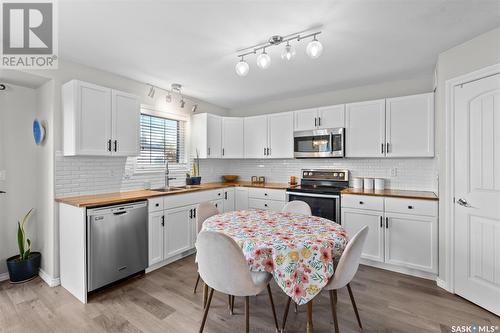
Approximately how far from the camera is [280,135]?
423 centimetres

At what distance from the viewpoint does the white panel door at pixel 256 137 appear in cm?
441

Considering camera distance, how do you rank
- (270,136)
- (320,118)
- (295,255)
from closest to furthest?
(295,255) < (320,118) < (270,136)

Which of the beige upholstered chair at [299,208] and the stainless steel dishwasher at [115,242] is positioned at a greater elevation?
the beige upholstered chair at [299,208]

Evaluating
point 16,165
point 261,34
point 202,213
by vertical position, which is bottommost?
point 202,213

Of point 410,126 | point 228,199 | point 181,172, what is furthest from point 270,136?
point 410,126

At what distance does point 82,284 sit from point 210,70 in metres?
2.75

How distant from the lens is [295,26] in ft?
6.76

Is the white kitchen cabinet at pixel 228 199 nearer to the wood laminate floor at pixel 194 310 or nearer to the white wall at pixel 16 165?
the wood laminate floor at pixel 194 310

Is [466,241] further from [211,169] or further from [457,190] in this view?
[211,169]

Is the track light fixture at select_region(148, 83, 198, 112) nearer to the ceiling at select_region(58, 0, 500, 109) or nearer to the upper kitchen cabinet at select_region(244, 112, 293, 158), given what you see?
the ceiling at select_region(58, 0, 500, 109)

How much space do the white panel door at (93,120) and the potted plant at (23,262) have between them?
3.87 ft

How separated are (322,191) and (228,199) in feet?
5.37

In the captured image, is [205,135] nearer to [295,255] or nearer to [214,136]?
[214,136]

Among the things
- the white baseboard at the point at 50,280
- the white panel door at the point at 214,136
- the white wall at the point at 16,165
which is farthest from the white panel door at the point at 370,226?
the white wall at the point at 16,165
